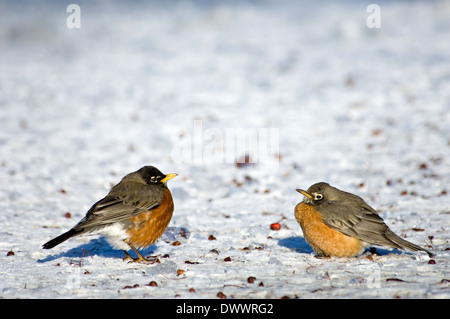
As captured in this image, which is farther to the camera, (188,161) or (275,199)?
(188,161)

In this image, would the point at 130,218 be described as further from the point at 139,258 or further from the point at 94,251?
the point at 94,251

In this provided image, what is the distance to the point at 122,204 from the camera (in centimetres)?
664

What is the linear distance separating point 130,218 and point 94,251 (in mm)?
802

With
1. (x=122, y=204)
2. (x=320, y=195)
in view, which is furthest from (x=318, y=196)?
(x=122, y=204)

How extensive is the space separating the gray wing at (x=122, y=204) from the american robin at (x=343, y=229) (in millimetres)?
1882

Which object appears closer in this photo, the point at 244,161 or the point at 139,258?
the point at 139,258

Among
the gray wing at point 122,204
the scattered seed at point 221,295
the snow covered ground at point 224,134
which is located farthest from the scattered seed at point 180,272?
the gray wing at point 122,204

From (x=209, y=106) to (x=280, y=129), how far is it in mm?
2461

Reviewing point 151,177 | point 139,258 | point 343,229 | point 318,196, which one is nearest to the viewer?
point 343,229

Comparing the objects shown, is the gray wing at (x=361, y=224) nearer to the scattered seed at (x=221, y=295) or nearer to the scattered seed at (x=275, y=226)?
the scattered seed at (x=275, y=226)

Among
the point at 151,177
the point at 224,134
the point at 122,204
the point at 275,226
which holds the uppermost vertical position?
the point at 224,134

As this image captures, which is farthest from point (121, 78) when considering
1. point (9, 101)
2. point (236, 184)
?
point (236, 184)
